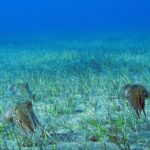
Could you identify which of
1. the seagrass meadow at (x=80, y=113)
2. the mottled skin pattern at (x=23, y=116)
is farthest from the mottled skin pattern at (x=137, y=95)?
the mottled skin pattern at (x=23, y=116)

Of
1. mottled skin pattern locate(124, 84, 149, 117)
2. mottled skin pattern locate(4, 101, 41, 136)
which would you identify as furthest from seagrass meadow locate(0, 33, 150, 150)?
mottled skin pattern locate(124, 84, 149, 117)

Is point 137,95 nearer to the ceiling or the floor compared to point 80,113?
nearer to the ceiling

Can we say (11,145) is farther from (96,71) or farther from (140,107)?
(96,71)

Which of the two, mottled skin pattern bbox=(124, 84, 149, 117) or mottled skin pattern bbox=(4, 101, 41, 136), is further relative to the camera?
mottled skin pattern bbox=(124, 84, 149, 117)

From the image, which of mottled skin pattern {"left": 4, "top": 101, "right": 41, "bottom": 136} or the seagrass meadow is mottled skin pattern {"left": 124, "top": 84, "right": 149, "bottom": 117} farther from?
mottled skin pattern {"left": 4, "top": 101, "right": 41, "bottom": 136}

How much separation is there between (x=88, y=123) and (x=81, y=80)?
328 centimetres

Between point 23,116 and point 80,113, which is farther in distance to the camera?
point 80,113

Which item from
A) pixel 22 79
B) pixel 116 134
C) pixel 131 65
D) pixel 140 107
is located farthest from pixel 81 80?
pixel 116 134

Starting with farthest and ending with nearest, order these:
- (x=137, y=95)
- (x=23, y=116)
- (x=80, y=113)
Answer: (x=80, y=113)
(x=137, y=95)
(x=23, y=116)

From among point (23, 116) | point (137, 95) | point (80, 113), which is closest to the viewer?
point (23, 116)

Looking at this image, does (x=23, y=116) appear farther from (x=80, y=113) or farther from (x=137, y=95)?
(x=80, y=113)

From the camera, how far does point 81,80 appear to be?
848 cm

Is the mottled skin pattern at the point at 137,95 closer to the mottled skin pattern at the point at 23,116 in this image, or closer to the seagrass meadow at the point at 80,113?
the seagrass meadow at the point at 80,113

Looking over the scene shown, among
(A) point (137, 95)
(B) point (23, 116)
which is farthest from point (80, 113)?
(B) point (23, 116)
